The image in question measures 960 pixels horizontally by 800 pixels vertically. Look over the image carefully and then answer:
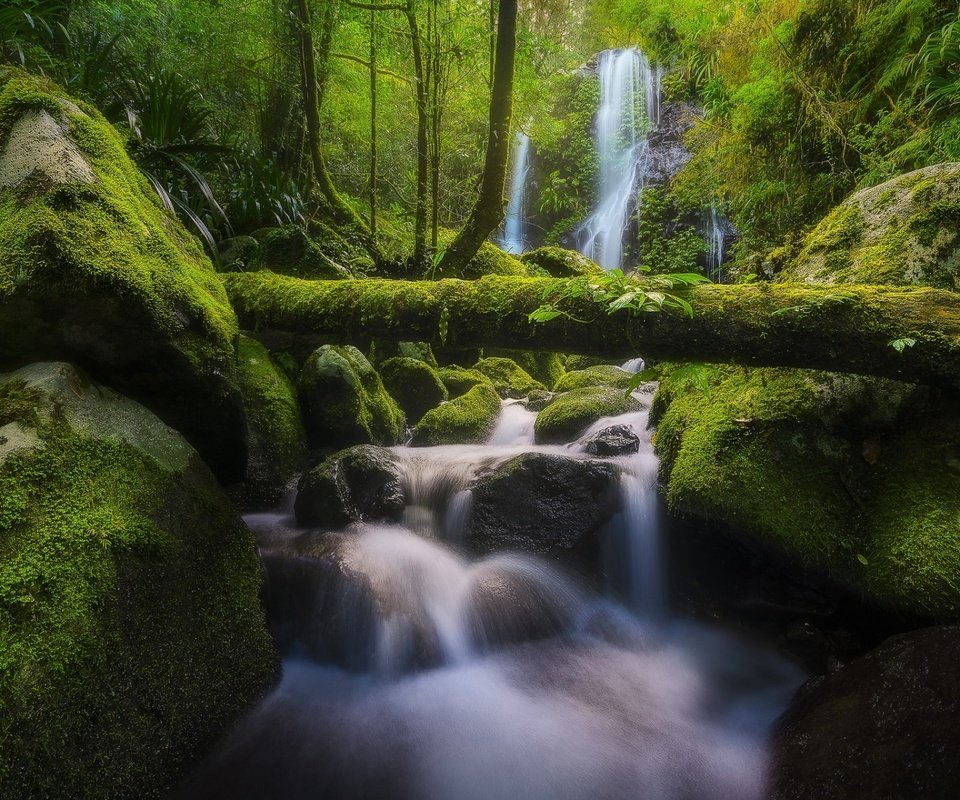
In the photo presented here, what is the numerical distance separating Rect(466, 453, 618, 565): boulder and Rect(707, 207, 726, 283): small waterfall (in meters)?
7.57

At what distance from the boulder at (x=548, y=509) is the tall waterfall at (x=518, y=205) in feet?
35.6

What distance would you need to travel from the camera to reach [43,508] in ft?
5.92

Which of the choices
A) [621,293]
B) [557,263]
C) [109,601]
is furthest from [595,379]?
[109,601]

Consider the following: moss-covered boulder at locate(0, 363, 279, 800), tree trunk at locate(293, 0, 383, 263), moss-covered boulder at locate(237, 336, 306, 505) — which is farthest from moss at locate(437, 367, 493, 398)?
moss-covered boulder at locate(0, 363, 279, 800)

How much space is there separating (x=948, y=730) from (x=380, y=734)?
2.31 m

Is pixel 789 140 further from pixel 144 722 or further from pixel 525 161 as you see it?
pixel 525 161

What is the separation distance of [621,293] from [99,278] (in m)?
2.44

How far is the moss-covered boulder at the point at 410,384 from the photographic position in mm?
6285

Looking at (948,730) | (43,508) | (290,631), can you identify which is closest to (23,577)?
(43,508)

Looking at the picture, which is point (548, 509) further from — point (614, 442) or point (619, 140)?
point (619, 140)

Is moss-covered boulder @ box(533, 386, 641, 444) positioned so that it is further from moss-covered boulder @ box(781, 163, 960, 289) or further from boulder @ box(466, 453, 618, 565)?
moss-covered boulder @ box(781, 163, 960, 289)

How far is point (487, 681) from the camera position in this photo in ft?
9.54

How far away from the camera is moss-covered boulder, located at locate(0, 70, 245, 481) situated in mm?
2070

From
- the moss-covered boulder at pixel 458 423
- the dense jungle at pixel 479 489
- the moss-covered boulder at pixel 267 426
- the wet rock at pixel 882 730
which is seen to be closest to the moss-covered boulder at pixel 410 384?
the moss-covered boulder at pixel 458 423
